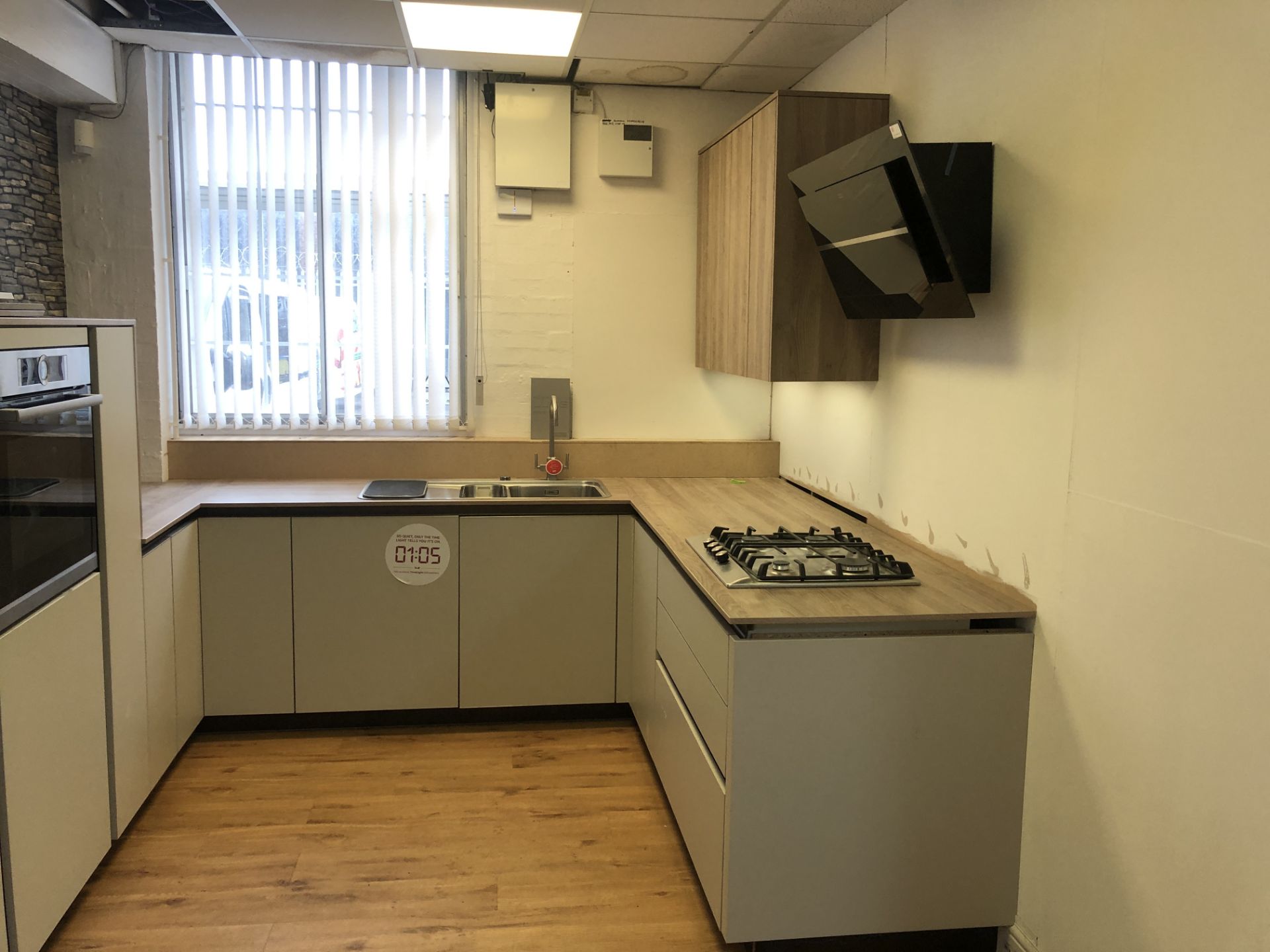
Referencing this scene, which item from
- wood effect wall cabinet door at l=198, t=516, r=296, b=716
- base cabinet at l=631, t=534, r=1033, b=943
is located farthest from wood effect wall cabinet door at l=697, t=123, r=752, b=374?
wood effect wall cabinet door at l=198, t=516, r=296, b=716

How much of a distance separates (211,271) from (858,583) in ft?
9.59

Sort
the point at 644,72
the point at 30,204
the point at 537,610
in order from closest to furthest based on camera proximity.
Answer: the point at 30,204, the point at 537,610, the point at 644,72

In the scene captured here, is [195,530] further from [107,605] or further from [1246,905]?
[1246,905]

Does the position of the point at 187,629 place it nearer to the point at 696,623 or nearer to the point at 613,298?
the point at 696,623

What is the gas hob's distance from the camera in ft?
8.46

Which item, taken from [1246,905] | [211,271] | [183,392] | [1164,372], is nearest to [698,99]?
[211,271]

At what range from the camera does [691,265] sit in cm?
448

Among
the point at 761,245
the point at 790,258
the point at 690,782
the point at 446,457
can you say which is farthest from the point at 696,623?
the point at 446,457

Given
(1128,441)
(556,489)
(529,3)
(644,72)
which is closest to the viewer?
(1128,441)

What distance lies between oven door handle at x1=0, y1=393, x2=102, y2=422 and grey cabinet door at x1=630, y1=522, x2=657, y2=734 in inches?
67.0

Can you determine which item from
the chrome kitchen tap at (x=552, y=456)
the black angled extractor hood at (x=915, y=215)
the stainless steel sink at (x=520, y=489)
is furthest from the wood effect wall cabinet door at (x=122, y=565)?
the black angled extractor hood at (x=915, y=215)

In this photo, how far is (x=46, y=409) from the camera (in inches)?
88.4

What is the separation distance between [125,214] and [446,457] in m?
1.52

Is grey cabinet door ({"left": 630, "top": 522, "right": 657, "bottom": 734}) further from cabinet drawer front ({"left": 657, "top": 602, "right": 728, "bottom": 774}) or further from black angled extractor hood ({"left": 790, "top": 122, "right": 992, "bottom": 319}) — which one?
black angled extractor hood ({"left": 790, "top": 122, "right": 992, "bottom": 319})
